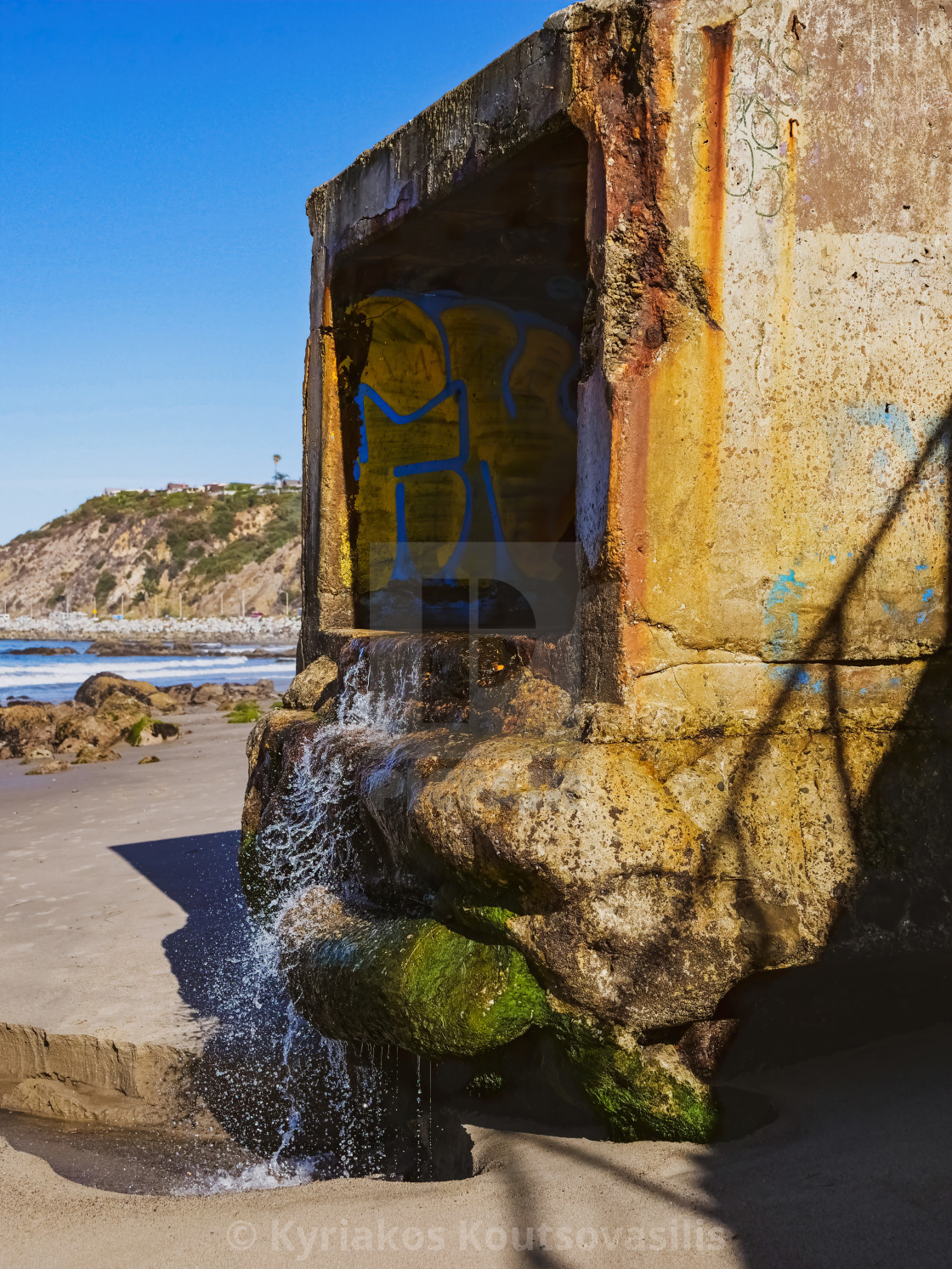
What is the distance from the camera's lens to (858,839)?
10.9ft

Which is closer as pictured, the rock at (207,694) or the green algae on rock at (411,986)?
the green algae on rock at (411,986)

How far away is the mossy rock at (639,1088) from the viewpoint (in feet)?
9.93

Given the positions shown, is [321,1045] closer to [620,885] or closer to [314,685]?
[314,685]

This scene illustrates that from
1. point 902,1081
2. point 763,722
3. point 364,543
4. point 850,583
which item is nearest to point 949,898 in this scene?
point 902,1081

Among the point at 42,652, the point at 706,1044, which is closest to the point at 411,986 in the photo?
the point at 706,1044

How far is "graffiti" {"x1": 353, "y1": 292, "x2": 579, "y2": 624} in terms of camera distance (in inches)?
218

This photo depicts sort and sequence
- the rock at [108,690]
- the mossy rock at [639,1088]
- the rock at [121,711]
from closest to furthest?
the mossy rock at [639,1088] → the rock at [121,711] → the rock at [108,690]

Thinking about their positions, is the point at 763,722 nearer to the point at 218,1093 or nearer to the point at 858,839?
the point at 858,839

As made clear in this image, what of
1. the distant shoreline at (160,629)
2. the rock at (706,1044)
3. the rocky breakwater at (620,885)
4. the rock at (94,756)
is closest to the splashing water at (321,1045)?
the rocky breakwater at (620,885)

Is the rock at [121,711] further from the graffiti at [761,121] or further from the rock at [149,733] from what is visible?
the graffiti at [761,121]

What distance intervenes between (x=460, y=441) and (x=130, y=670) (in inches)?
1475

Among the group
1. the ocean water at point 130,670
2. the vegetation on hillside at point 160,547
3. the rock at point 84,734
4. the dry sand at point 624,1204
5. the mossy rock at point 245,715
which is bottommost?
the ocean water at point 130,670

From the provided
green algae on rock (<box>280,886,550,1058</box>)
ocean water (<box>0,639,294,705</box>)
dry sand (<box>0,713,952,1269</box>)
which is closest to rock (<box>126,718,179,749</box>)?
dry sand (<box>0,713,952,1269</box>)

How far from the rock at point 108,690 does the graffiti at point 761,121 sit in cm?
1715
